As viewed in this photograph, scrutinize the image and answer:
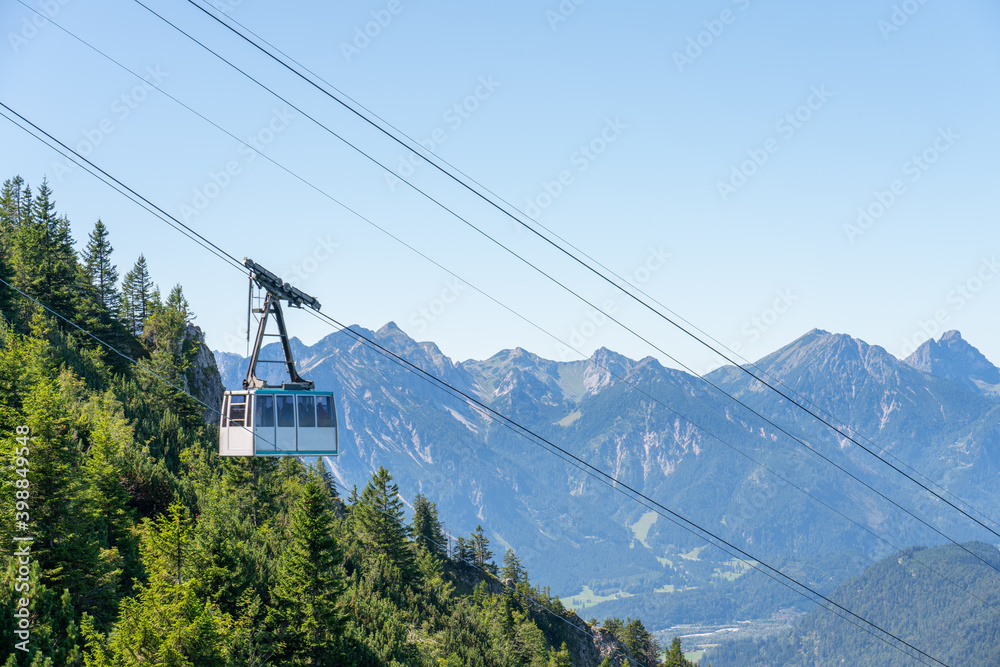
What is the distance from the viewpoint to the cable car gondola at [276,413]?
35.7 meters

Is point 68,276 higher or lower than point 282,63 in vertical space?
higher

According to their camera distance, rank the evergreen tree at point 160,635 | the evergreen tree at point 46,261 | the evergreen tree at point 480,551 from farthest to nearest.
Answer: the evergreen tree at point 480,551 < the evergreen tree at point 46,261 < the evergreen tree at point 160,635

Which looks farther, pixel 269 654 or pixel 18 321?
pixel 18 321

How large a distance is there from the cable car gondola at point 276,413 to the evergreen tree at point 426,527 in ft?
262

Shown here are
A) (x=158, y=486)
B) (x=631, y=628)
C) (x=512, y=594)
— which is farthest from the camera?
(x=631, y=628)

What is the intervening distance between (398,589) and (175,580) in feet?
159

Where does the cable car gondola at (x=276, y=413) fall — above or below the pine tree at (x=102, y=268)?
below

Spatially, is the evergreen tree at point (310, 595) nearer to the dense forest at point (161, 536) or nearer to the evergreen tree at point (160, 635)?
the dense forest at point (161, 536)

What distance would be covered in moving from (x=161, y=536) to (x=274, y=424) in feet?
28.8

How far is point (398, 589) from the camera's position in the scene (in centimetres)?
8425

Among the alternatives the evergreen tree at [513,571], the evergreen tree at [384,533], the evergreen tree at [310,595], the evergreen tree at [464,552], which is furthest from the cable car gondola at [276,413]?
the evergreen tree at [513,571]

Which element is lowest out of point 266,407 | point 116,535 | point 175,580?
point 175,580

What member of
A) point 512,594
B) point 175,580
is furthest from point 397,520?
point 175,580

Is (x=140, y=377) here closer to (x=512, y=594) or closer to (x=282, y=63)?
(x=512, y=594)
